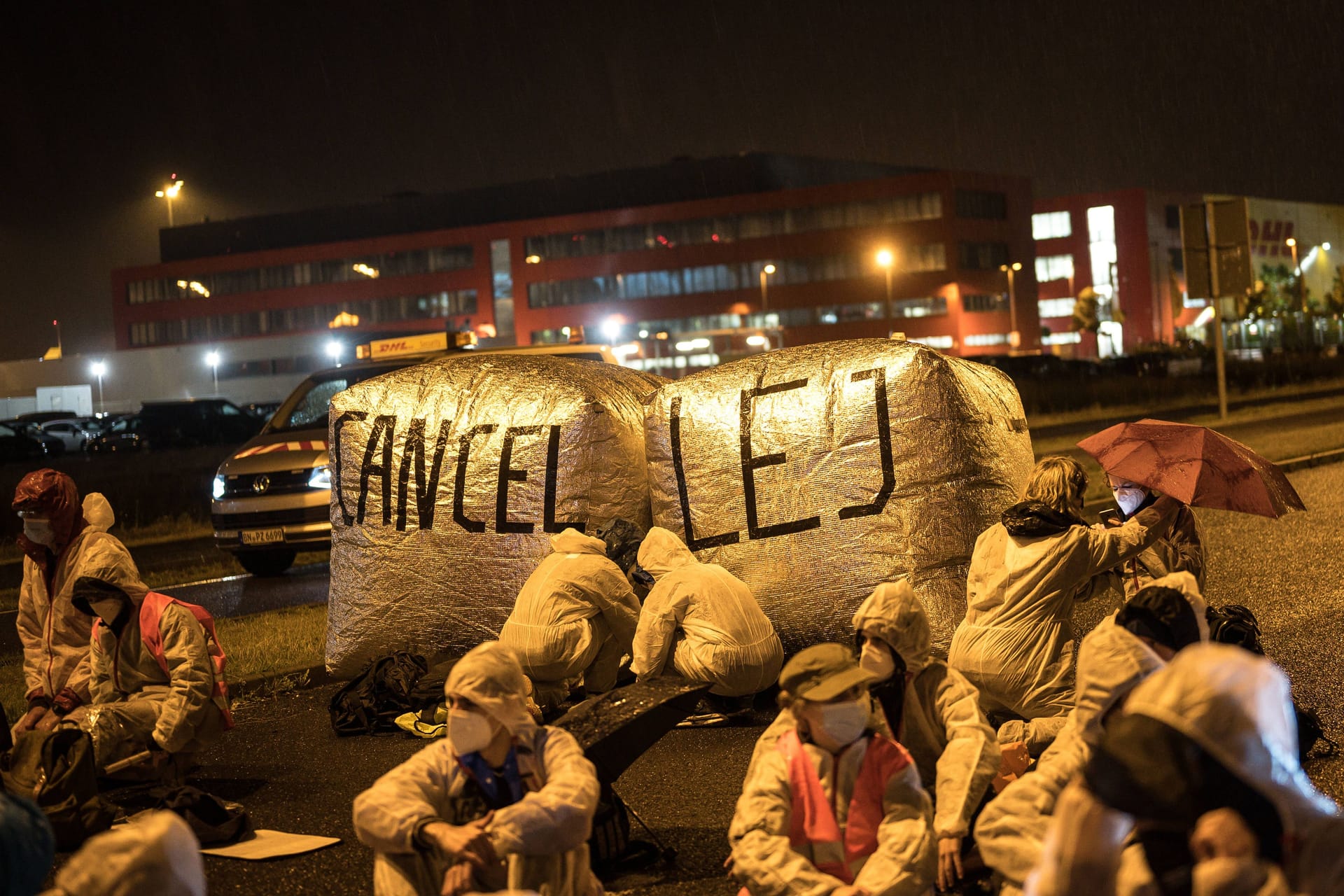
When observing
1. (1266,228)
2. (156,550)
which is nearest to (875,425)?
(156,550)

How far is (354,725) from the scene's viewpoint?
7.07 metres

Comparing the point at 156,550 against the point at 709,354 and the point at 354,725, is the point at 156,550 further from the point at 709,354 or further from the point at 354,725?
the point at 709,354

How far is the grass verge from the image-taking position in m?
8.27

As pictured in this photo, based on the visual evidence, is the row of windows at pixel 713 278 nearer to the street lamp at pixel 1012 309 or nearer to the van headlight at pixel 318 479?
the street lamp at pixel 1012 309

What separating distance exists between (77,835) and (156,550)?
1271 centimetres

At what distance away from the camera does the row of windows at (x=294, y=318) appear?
3250 inches

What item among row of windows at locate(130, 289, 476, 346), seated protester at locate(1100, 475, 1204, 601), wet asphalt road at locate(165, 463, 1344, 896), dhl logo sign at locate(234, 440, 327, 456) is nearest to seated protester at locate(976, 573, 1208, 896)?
wet asphalt road at locate(165, 463, 1344, 896)

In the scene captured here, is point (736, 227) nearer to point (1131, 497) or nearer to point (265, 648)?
point (265, 648)

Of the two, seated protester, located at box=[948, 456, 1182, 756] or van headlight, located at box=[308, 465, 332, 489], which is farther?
van headlight, located at box=[308, 465, 332, 489]

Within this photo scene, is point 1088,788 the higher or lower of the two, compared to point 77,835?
higher

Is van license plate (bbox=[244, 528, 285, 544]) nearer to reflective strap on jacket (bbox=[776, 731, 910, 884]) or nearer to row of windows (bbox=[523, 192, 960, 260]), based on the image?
reflective strap on jacket (bbox=[776, 731, 910, 884])

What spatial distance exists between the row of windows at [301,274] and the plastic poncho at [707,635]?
2991 inches

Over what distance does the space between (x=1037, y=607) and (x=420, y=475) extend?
151 inches

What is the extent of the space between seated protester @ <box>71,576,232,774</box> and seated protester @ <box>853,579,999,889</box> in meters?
2.84
